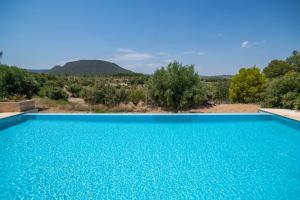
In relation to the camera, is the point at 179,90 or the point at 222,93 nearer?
the point at 179,90

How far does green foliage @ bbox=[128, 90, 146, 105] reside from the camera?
11375 mm

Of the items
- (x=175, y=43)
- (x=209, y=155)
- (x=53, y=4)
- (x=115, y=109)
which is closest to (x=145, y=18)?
(x=175, y=43)

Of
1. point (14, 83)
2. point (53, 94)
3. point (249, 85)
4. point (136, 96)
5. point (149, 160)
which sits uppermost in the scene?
point (249, 85)

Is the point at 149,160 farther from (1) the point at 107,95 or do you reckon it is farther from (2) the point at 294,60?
(2) the point at 294,60

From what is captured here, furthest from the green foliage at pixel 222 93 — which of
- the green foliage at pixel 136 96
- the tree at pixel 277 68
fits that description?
the green foliage at pixel 136 96

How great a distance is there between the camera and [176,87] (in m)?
10.2

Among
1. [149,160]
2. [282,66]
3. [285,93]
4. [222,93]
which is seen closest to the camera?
[149,160]

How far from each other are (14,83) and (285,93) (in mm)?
13032

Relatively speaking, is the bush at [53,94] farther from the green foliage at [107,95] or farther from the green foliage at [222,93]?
the green foliage at [222,93]

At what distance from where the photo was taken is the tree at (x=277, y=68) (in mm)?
15906

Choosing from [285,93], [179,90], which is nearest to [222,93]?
[285,93]

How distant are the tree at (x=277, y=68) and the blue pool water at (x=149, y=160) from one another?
31.9 feet

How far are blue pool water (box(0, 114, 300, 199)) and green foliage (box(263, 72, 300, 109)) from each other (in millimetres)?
1764

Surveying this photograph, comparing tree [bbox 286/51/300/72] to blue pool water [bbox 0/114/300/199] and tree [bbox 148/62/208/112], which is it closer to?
tree [bbox 148/62/208/112]
